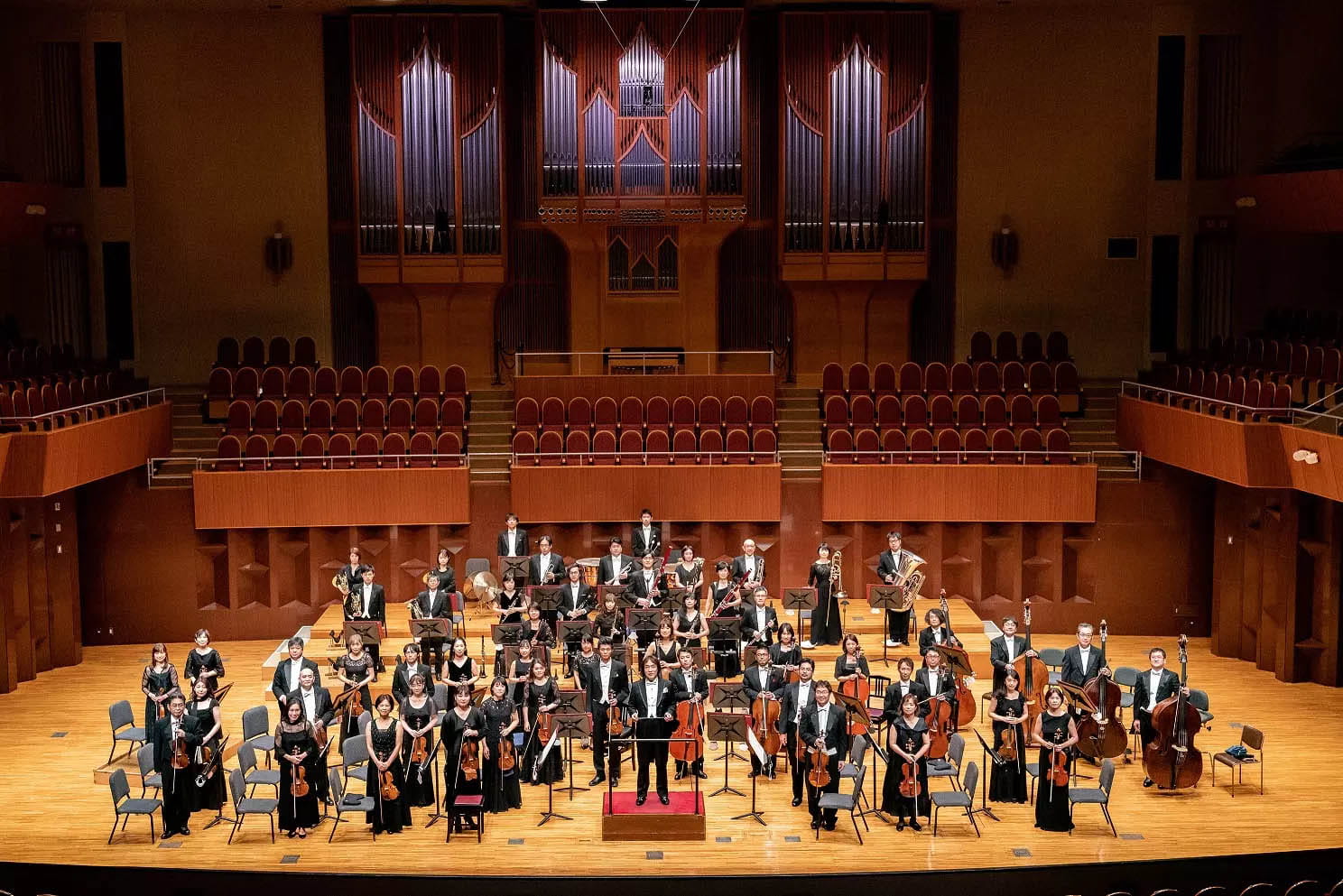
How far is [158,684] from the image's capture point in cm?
1073

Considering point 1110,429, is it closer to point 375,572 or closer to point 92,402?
point 375,572

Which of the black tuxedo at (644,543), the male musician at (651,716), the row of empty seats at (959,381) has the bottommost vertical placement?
the male musician at (651,716)

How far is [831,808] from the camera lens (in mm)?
10117

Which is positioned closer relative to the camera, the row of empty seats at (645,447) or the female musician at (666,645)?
the female musician at (666,645)

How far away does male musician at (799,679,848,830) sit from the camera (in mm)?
10016

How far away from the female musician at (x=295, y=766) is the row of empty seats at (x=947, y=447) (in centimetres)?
641

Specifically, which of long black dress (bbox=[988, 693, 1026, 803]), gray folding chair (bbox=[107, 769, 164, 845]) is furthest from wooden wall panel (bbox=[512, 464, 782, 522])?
gray folding chair (bbox=[107, 769, 164, 845])

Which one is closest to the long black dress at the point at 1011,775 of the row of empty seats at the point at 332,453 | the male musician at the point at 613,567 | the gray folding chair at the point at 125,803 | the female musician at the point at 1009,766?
the female musician at the point at 1009,766

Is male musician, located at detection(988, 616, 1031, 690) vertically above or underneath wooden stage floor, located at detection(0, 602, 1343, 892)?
above

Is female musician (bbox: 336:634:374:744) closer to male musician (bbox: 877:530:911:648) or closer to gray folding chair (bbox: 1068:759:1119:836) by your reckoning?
male musician (bbox: 877:530:911:648)

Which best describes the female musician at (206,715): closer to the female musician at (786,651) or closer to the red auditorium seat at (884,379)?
the female musician at (786,651)

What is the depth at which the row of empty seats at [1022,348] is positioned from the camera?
53.9ft

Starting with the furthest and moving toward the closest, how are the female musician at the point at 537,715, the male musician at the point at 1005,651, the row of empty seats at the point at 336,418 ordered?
the row of empty seats at the point at 336,418, the male musician at the point at 1005,651, the female musician at the point at 537,715

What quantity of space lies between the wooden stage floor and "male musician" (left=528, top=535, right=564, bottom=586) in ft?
5.93
